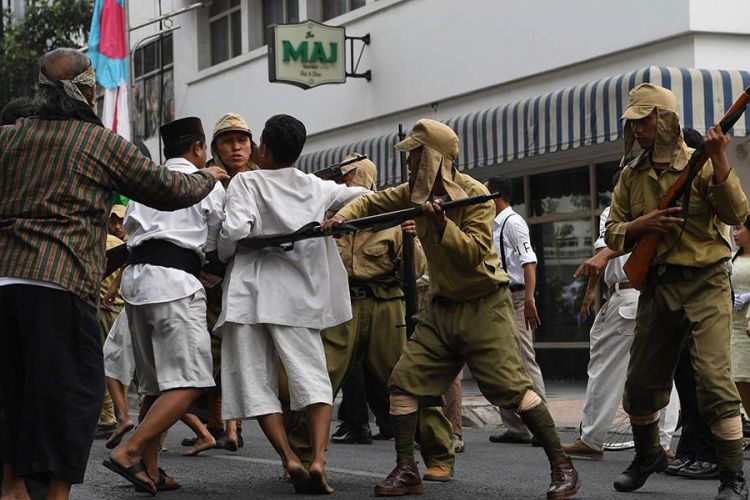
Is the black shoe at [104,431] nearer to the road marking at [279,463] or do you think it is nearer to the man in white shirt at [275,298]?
the road marking at [279,463]

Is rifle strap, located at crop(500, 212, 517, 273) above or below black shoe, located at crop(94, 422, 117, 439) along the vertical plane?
above

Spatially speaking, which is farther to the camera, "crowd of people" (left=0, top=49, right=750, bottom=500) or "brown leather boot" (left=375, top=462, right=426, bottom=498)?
"brown leather boot" (left=375, top=462, right=426, bottom=498)

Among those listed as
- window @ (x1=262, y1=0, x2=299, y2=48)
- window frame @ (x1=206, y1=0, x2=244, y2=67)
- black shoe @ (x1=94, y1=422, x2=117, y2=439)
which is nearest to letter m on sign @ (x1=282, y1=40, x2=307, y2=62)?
window @ (x1=262, y1=0, x2=299, y2=48)

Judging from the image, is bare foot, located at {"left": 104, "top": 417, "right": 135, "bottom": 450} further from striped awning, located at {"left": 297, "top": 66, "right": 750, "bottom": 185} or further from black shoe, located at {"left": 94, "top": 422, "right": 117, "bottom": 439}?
striped awning, located at {"left": 297, "top": 66, "right": 750, "bottom": 185}

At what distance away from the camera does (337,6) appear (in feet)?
74.3

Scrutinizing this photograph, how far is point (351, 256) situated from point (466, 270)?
7.66 ft

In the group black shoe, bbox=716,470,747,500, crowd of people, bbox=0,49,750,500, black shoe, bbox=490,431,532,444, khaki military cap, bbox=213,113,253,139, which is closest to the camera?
crowd of people, bbox=0,49,750,500

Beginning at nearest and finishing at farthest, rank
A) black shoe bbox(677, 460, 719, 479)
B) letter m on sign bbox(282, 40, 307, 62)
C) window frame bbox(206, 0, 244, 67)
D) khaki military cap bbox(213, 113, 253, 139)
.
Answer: black shoe bbox(677, 460, 719, 479) < khaki military cap bbox(213, 113, 253, 139) < letter m on sign bbox(282, 40, 307, 62) < window frame bbox(206, 0, 244, 67)

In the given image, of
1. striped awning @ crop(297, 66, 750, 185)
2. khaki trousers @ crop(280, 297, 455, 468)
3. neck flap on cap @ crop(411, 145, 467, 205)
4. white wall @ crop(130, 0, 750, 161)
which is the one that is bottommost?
khaki trousers @ crop(280, 297, 455, 468)

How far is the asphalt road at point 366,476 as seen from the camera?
7469mm

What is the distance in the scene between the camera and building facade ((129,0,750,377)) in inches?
596

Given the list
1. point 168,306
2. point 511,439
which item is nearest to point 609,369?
point 511,439

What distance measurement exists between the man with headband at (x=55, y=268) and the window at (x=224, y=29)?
65.8 ft

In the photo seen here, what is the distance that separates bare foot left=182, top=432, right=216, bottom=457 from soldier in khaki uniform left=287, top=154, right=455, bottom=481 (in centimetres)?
122
